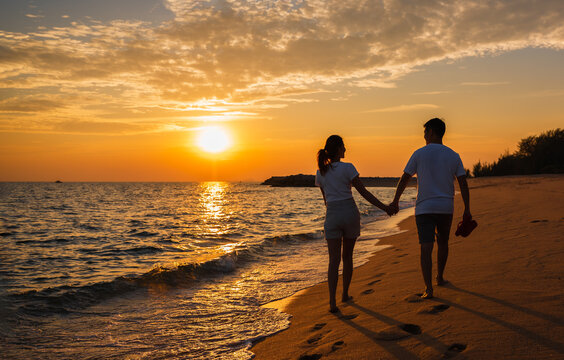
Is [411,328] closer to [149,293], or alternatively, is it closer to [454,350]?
[454,350]

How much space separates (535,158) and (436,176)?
143 ft

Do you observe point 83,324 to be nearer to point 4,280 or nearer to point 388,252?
point 4,280

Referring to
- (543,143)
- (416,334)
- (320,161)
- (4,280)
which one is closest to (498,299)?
(416,334)

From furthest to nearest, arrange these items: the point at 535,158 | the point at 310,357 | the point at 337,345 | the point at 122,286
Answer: the point at 535,158, the point at 122,286, the point at 337,345, the point at 310,357

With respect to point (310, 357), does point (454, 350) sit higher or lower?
higher

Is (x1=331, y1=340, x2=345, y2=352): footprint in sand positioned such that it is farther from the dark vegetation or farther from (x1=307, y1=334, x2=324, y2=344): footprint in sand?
the dark vegetation

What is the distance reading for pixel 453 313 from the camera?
4.14 meters

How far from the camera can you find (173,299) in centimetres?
762

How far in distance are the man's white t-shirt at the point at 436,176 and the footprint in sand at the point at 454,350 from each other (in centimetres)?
178

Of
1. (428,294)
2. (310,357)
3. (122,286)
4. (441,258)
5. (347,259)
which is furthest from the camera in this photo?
(122,286)

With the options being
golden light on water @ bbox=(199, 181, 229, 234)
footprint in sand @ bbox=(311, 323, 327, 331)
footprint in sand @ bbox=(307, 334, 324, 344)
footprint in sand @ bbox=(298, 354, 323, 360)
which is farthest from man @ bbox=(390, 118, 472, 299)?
golden light on water @ bbox=(199, 181, 229, 234)

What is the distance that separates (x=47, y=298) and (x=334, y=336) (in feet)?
20.3

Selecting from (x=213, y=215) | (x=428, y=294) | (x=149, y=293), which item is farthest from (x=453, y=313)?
(x=213, y=215)

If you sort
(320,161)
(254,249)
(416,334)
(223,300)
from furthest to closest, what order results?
(254,249), (223,300), (320,161), (416,334)
